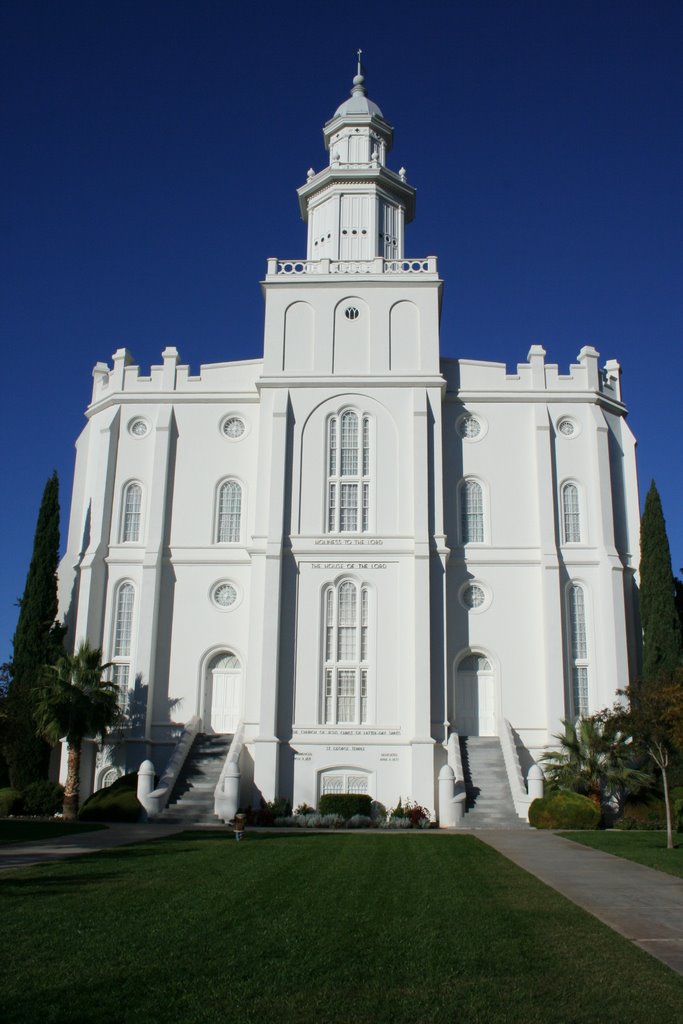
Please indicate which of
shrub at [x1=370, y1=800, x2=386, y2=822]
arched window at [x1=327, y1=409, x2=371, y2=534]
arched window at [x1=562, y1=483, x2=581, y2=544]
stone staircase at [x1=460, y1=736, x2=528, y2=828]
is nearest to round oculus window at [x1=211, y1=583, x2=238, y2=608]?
arched window at [x1=327, y1=409, x2=371, y2=534]

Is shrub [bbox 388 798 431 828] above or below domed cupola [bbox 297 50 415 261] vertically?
below

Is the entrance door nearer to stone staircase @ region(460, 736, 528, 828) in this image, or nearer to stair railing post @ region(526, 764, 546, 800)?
stone staircase @ region(460, 736, 528, 828)

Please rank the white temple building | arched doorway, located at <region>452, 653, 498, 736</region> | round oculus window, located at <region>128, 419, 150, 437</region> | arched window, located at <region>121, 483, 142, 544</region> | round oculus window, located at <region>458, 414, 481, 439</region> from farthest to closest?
round oculus window, located at <region>128, 419, 150, 437</region>, round oculus window, located at <region>458, 414, 481, 439</region>, arched window, located at <region>121, 483, 142, 544</region>, arched doorway, located at <region>452, 653, 498, 736</region>, the white temple building

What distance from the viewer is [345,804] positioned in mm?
28641

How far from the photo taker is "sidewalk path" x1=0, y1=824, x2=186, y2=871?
16.2m

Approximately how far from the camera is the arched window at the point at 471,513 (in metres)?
34.7

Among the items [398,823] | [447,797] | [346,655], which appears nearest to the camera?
[398,823]

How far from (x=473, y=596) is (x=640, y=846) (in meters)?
14.1

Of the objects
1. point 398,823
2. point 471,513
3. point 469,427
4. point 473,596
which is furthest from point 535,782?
point 469,427

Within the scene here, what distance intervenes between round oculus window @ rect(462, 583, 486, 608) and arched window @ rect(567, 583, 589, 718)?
10.1 ft

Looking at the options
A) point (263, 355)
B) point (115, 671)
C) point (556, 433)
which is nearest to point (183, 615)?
point (115, 671)

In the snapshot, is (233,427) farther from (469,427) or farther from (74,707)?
(74,707)

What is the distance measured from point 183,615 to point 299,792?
7994 mm

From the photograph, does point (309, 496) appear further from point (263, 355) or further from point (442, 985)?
point (442, 985)
